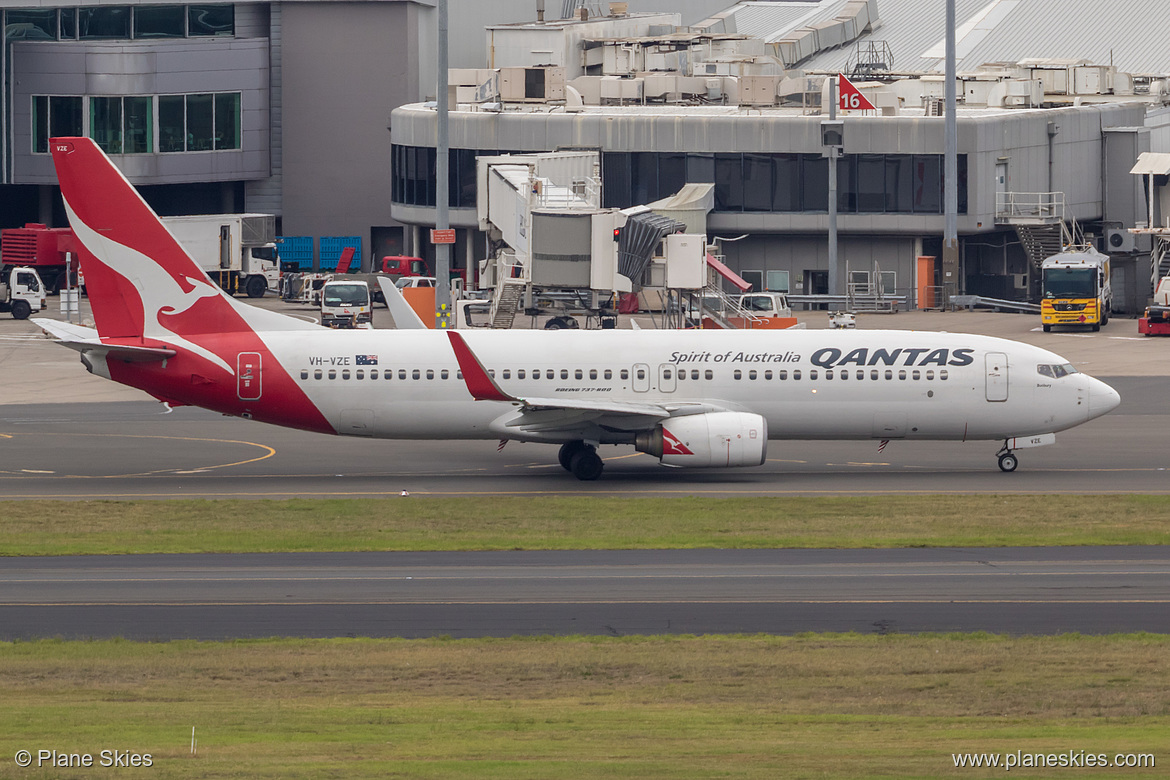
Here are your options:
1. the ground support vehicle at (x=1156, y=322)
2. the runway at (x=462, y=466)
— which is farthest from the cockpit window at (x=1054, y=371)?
the ground support vehicle at (x=1156, y=322)

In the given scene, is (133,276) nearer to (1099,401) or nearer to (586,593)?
(586,593)

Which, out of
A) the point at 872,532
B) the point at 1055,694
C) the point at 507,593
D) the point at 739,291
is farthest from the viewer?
the point at 739,291

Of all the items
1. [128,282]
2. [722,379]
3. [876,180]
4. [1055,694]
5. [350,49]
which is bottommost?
[1055,694]

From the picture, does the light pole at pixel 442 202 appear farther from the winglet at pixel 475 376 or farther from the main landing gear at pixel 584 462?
the winglet at pixel 475 376

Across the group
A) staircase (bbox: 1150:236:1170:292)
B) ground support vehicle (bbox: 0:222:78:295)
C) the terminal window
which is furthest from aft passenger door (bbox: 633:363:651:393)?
the terminal window

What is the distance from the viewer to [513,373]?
4450 centimetres

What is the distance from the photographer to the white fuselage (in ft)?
145

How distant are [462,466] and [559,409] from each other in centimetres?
563

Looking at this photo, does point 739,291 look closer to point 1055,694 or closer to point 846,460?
point 846,460

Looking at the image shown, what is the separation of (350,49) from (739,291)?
37894 mm

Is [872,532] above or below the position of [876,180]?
below

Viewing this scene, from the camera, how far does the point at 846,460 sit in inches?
1896

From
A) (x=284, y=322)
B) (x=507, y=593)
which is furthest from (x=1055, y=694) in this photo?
(x=284, y=322)

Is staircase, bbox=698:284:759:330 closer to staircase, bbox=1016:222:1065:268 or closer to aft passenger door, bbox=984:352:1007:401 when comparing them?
staircase, bbox=1016:222:1065:268
